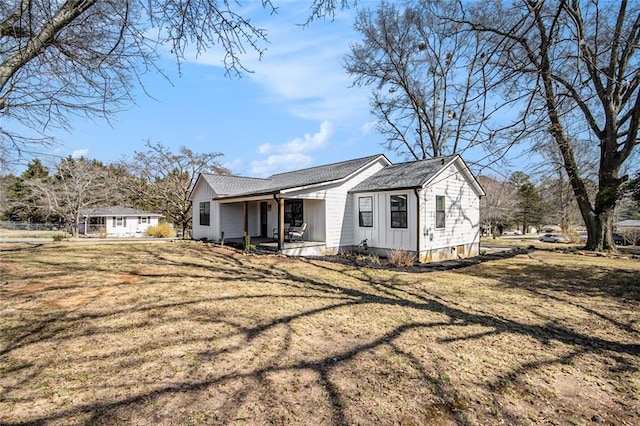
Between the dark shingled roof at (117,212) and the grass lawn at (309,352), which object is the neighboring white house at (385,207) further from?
the dark shingled roof at (117,212)

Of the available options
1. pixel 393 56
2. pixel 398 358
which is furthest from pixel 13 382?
pixel 393 56

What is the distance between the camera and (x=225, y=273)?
8.81 meters

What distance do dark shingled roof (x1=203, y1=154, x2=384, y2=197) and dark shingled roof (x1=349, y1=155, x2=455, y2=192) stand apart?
0.84 meters

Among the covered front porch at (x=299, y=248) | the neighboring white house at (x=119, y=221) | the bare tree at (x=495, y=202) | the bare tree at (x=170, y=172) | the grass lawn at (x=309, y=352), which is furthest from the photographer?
the neighboring white house at (x=119, y=221)

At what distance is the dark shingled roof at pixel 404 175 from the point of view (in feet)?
41.2

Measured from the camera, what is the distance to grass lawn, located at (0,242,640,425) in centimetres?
279

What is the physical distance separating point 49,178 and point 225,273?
4179 centimetres

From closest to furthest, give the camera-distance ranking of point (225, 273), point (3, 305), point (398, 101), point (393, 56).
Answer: point (3, 305) → point (225, 273) → point (393, 56) → point (398, 101)

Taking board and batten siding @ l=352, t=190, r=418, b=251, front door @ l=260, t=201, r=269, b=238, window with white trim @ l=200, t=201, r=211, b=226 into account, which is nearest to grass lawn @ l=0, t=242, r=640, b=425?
board and batten siding @ l=352, t=190, r=418, b=251

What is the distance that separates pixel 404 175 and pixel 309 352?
11027 millimetres

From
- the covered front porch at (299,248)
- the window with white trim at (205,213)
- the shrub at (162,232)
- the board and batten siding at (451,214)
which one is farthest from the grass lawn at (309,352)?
the shrub at (162,232)

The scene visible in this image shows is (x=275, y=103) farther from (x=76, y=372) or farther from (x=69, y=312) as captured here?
(x=76, y=372)

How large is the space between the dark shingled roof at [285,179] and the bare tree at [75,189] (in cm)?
2132

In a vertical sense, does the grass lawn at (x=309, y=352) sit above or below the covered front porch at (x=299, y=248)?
below
